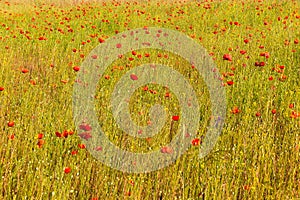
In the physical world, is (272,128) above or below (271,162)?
above

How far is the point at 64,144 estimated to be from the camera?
2.54 metres

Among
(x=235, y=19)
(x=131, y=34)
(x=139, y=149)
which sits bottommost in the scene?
(x=139, y=149)

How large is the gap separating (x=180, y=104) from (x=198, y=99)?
271 mm

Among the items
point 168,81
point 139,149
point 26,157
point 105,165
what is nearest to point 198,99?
point 168,81

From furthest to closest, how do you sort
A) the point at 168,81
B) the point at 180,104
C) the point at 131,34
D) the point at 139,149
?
1. the point at 131,34
2. the point at 168,81
3. the point at 180,104
4. the point at 139,149

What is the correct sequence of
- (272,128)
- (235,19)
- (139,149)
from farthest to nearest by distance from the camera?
(235,19) → (272,128) → (139,149)

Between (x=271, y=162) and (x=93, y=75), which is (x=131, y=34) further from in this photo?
→ (x=271, y=162)

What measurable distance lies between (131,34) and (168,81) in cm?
253

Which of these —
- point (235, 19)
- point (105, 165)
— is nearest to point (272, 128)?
point (105, 165)

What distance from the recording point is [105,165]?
230 centimetres

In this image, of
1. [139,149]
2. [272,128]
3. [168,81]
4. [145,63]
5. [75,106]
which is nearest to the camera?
[139,149]

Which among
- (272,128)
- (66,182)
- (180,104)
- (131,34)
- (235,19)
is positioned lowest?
(66,182)

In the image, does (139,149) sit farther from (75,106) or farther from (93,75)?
(93,75)

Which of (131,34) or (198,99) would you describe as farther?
(131,34)
